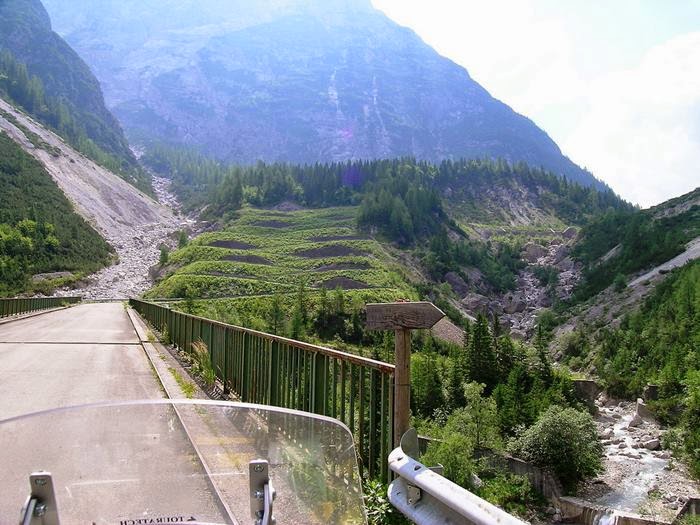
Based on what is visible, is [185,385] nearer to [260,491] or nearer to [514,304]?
[260,491]

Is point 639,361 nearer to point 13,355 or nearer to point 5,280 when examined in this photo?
point 13,355

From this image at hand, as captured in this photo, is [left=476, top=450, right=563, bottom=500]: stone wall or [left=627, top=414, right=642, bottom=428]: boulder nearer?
[left=476, top=450, right=563, bottom=500]: stone wall

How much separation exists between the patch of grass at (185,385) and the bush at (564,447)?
25758 mm

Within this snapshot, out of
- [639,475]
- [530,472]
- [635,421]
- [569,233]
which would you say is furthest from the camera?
[569,233]

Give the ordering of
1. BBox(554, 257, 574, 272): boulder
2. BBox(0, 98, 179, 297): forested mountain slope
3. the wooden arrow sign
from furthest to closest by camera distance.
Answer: BBox(554, 257, 574, 272): boulder → BBox(0, 98, 179, 297): forested mountain slope → the wooden arrow sign

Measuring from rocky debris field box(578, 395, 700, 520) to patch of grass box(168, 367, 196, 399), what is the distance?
23.3 metres

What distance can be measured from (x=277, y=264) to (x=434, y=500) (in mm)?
99955

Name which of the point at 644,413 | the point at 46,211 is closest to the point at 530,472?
the point at 644,413

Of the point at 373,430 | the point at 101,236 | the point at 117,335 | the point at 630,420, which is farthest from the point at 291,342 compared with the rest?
the point at 101,236

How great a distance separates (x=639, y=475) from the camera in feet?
106

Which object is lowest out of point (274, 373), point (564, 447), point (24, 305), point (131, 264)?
point (564, 447)

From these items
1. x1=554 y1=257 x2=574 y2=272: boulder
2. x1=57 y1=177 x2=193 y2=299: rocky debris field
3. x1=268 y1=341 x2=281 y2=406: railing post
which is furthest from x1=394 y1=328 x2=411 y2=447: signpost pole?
x1=554 y1=257 x2=574 y2=272: boulder

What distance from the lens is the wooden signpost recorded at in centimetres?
506

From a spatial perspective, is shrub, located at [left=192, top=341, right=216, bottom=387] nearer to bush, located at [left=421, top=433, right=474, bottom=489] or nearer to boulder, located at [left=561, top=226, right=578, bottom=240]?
bush, located at [left=421, top=433, right=474, bottom=489]
